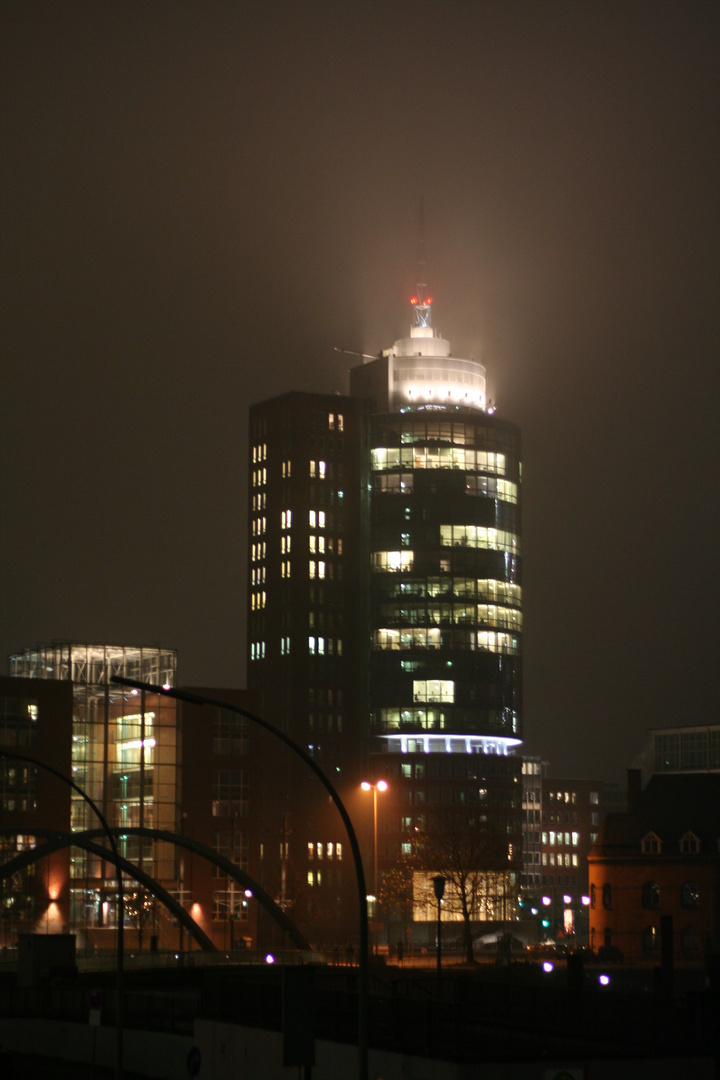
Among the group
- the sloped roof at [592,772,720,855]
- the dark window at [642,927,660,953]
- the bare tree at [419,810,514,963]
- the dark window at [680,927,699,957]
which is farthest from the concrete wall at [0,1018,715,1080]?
the bare tree at [419,810,514,963]

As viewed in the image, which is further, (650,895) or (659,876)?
(659,876)

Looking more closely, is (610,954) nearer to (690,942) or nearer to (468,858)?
(690,942)

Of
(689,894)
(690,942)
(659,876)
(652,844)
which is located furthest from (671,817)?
(690,942)

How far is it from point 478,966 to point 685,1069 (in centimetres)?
7019

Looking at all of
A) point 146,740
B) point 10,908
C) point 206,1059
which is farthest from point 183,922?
point 206,1059

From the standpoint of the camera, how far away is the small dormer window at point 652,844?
5896 inches

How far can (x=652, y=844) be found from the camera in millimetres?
150250

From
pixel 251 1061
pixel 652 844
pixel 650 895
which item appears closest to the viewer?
pixel 251 1061

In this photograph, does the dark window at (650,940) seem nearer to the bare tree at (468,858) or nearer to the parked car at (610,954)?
the parked car at (610,954)

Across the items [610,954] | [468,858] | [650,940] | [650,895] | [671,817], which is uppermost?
[671,817]

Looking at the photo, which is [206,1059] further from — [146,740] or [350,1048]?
[146,740]

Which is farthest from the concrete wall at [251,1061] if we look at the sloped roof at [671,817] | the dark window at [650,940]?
the sloped roof at [671,817]

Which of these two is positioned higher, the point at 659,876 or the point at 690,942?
the point at 659,876

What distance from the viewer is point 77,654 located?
164 meters
